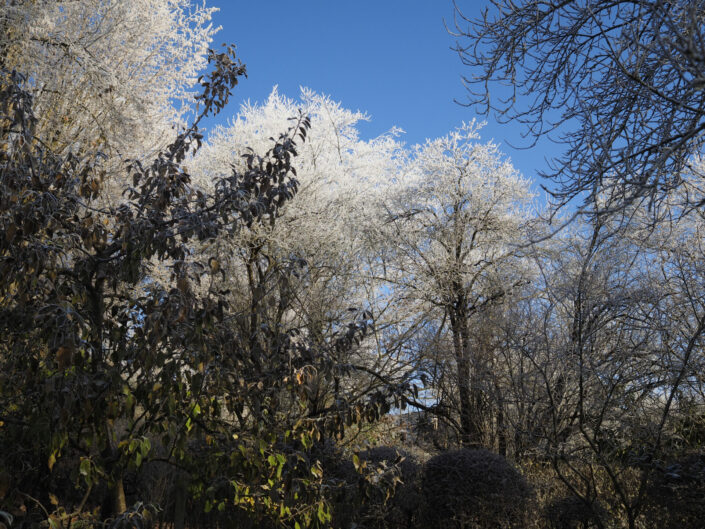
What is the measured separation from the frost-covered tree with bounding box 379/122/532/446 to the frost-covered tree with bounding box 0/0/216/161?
4654 mm

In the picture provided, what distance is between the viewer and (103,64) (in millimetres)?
8180

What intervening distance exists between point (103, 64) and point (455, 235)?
648 cm

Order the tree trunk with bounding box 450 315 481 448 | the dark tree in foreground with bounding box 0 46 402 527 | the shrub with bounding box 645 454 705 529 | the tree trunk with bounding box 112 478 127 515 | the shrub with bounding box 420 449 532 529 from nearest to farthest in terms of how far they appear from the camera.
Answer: the dark tree in foreground with bounding box 0 46 402 527 < the tree trunk with bounding box 112 478 127 515 < the shrub with bounding box 645 454 705 529 < the shrub with bounding box 420 449 532 529 < the tree trunk with bounding box 450 315 481 448

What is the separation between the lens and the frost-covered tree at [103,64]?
26.3 ft

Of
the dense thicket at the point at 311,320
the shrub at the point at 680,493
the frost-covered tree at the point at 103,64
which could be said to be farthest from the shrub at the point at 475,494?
the frost-covered tree at the point at 103,64

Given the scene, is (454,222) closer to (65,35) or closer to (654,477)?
(654,477)

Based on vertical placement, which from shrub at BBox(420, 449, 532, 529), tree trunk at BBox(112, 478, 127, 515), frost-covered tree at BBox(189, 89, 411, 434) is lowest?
tree trunk at BBox(112, 478, 127, 515)

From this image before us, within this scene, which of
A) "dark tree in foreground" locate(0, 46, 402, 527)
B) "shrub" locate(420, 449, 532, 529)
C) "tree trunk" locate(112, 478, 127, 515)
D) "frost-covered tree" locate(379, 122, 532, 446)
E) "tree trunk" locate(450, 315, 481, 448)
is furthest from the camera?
"frost-covered tree" locate(379, 122, 532, 446)

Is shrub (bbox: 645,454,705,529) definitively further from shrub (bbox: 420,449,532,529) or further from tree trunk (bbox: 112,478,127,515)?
tree trunk (bbox: 112,478,127,515)

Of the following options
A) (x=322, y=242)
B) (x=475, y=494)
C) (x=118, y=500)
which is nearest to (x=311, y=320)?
(x=322, y=242)

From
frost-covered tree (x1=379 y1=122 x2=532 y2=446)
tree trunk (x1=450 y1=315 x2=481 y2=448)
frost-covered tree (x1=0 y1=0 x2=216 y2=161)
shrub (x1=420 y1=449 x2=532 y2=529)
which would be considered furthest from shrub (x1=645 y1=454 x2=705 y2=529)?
frost-covered tree (x1=0 y1=0 x2=216 y2=161)

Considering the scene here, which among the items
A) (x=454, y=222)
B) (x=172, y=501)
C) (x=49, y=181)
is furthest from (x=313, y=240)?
(x=49, y=181)

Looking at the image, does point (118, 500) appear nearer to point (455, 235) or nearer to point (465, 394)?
point (465, 394)

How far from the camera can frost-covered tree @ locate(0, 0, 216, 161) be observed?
8016 mm
